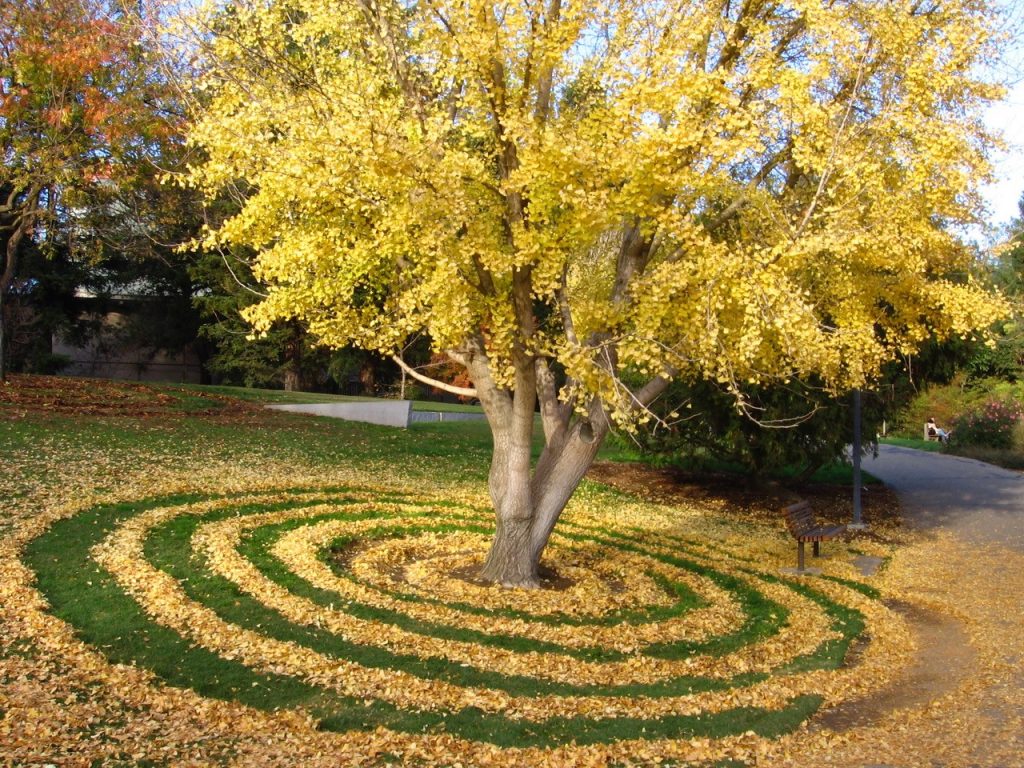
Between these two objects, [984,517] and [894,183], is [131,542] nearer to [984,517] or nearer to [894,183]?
[894,183]

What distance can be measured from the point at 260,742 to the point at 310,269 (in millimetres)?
5806

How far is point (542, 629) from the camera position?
959cm

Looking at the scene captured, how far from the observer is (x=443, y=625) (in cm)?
937

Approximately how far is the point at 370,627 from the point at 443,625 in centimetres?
75

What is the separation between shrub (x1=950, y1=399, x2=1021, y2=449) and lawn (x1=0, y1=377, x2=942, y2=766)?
1570cm

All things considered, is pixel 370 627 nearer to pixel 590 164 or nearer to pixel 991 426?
pixel 590 164

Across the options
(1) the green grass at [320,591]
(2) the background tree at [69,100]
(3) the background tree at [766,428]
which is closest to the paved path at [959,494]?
(3) the background tree at [766,428]

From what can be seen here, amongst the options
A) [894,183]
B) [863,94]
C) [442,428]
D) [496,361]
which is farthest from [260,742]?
[442,428]

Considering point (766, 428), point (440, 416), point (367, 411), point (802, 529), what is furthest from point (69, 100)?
point (802, 529)

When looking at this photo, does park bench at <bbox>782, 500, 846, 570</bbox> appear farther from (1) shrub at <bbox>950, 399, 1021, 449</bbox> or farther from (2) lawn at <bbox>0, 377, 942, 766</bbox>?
(1) shrub at <bbox>950, 399, 1021, 449</bbox>

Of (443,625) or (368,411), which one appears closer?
(443,625)

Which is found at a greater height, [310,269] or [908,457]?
[310,269]

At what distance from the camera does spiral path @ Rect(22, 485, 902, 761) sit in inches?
288

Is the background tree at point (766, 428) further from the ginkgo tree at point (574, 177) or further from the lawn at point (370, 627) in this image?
the ginkgo tree at point (574, 177)
